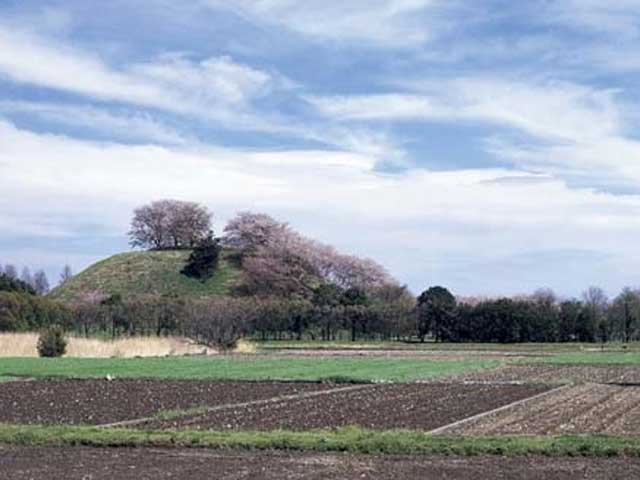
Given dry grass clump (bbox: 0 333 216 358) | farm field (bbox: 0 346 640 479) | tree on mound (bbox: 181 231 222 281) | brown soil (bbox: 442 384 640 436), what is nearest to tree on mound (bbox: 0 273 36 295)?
dry grass clump (bbox: 0 333 216 358)

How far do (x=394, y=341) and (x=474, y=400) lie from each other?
6204cm

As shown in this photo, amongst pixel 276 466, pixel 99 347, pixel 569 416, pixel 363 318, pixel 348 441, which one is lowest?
pixel 276 466

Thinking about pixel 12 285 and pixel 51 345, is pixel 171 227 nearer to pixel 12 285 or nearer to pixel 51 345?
pixel 12 285

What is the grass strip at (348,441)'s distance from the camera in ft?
50.4

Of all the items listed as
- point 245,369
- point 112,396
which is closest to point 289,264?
point 245,369

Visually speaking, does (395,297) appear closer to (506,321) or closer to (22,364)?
(506,321)

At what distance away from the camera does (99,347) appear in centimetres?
5650

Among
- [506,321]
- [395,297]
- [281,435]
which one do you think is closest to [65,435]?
[281,435]

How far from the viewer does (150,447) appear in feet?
52.8

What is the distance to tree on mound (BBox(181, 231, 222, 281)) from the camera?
113000 millimetres

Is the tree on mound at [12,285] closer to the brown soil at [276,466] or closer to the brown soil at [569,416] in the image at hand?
the brown soil at [569,416]

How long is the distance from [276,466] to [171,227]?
111113 millimetres

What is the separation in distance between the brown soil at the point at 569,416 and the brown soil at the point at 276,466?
3.95 m

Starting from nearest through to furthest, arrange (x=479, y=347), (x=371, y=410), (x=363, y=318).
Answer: (x=371, y=410) → (x=479, y=347) → (x=363, y=318)
